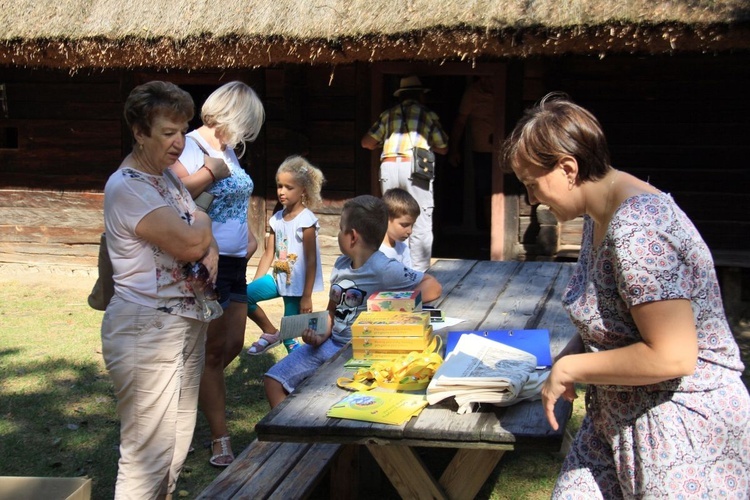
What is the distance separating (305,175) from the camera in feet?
16.8

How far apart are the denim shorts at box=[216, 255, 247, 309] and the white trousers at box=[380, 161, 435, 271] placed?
3.35 metres

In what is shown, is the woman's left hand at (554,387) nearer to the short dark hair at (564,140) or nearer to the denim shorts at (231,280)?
the short dark hair at (564,140)

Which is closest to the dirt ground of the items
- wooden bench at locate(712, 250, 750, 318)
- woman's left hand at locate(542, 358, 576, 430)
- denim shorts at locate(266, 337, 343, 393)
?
wooden bench at locate(712, 250, 750, 318)

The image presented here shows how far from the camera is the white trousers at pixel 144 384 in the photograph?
9.29 feet

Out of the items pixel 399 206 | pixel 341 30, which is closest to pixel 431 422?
pixel 399 206

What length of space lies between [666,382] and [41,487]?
2087mm

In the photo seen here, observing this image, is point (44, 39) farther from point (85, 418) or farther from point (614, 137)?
point (614, 137)

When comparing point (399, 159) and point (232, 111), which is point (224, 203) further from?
point (399, 159)

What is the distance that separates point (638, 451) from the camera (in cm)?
202

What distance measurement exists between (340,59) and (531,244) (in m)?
2.43

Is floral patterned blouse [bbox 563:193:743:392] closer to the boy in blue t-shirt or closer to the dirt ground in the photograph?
the boy in blue t-shirt

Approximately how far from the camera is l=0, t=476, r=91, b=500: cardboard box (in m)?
2.92

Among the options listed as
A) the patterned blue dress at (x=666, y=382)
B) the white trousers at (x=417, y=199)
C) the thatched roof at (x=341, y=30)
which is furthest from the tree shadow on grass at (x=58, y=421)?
the thatched roof at (x=341, y=30)

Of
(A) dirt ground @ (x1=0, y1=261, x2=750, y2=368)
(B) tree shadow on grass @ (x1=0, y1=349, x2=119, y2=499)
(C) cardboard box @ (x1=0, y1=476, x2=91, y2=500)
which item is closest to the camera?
(C) cardboard box @ (x1=0, y1=476, x2=91, y2=500)
